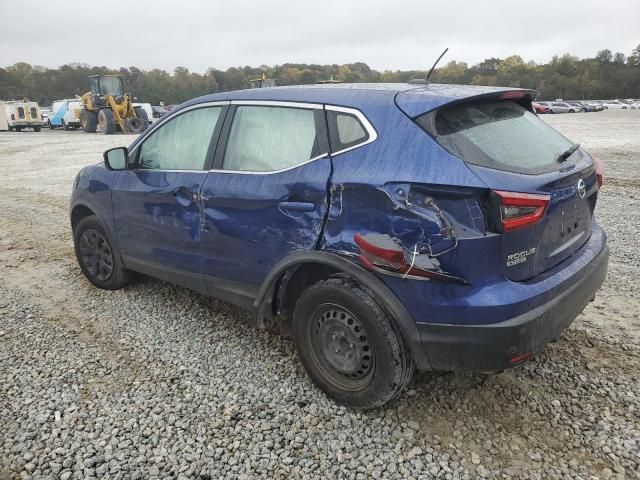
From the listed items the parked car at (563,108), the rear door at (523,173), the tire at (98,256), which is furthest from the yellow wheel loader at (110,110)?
the parked car at (563,108)

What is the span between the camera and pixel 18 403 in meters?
2.97

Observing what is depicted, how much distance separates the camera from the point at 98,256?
15.0 feet

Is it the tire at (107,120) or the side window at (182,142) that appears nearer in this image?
the side window at (182,142)

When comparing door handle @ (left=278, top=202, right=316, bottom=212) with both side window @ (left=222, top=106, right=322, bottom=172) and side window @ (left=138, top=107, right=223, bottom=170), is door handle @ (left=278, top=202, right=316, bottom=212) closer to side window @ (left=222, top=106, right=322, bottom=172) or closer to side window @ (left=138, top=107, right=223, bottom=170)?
side window @ (left=222, top=106, right=322, bottom=172)

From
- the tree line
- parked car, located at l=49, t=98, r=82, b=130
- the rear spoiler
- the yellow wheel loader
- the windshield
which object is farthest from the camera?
the tree line

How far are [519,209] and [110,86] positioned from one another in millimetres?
28971

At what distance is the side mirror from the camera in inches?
158

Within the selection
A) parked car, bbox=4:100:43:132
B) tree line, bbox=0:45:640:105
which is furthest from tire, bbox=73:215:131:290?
tree line, bbox=0:45:640:105

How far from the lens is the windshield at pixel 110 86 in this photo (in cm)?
2716

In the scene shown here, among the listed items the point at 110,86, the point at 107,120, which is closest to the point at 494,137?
the point at 107,120

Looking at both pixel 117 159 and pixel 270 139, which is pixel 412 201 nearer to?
pixel 270 139

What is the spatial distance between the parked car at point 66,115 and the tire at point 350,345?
3388cm

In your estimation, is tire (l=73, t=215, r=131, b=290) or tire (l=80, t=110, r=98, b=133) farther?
tire (l=80, t=110, r=98, b=133)

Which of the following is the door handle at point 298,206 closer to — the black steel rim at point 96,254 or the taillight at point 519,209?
the taillight at point 519,209
